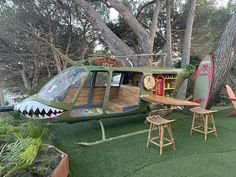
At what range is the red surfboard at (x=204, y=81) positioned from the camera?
5266 mm

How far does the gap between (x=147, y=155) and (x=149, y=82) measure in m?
1.78

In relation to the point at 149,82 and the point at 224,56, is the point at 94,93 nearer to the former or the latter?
the point at 149,82

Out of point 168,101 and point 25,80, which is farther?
point 25,80

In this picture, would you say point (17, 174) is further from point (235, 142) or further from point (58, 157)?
point (235, 142)

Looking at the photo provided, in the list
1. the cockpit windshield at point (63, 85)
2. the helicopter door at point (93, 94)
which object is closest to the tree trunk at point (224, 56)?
the helicopter door at point (93, 94)

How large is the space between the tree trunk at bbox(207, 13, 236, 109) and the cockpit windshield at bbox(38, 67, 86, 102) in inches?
142

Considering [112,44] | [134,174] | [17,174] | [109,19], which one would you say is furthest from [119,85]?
[109,19]

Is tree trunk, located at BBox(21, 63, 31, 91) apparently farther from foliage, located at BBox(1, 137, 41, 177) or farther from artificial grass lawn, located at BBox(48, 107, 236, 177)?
foliage, located at BBox(1, 137, 41, 177)

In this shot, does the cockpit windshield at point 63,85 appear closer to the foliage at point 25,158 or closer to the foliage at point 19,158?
the foliage at point 25,158

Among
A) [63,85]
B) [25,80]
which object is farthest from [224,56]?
[25,80]

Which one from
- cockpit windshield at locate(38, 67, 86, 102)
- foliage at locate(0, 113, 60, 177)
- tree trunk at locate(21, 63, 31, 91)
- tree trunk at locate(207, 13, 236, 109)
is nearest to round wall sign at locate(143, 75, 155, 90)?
cockpit windshield at locate(38, 67, 86, 102)

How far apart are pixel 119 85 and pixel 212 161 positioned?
119 inches

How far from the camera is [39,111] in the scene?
146 inches

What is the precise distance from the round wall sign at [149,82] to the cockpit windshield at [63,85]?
1.43 m
